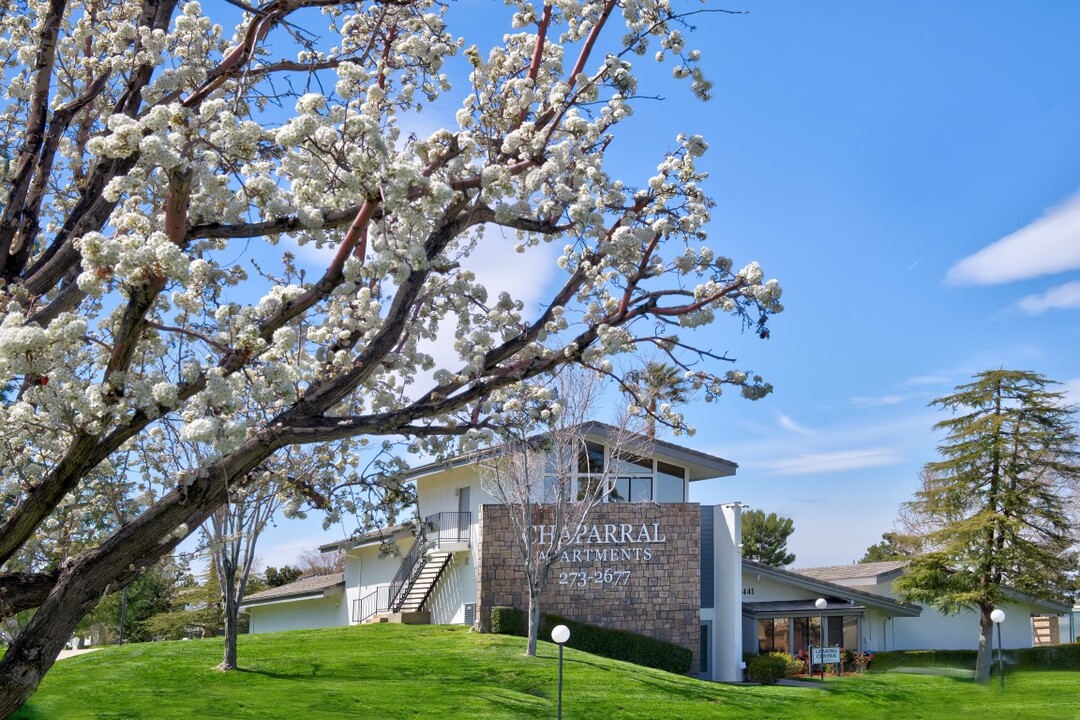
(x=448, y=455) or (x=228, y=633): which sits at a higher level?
(x=448, y=455)

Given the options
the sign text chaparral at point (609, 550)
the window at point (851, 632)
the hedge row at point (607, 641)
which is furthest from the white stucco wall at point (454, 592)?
the window at point (851, 632)

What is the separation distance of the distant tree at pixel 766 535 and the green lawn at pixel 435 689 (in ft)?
81.4

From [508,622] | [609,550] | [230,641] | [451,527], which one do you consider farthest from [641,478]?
[230,641]

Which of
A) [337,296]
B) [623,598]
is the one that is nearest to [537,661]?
Result: [623,598]

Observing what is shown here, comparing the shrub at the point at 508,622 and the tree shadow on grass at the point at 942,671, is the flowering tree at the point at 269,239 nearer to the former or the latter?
the shrub at the point at 508,622

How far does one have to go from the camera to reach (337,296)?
6.57 meters

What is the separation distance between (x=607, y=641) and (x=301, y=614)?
16.3m

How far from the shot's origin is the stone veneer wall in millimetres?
28234

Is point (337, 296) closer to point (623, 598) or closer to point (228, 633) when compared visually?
point (228, 633)

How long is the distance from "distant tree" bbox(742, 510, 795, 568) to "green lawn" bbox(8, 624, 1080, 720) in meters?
24.8

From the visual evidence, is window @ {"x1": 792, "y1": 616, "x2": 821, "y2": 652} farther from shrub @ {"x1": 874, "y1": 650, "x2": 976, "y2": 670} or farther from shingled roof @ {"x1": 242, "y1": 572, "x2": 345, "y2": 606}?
shingled roof @ {"x1": 242, "y1": 572, "x2": 345, "y2": 606}

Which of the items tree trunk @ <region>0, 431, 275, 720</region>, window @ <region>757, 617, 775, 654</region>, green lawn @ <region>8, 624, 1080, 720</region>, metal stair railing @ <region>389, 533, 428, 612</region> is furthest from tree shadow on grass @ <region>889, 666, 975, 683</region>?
tree trunk @ <region>0, 431, 275, 720</region>

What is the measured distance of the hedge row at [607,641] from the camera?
2734 cm

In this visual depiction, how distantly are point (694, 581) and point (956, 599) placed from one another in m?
7.67
